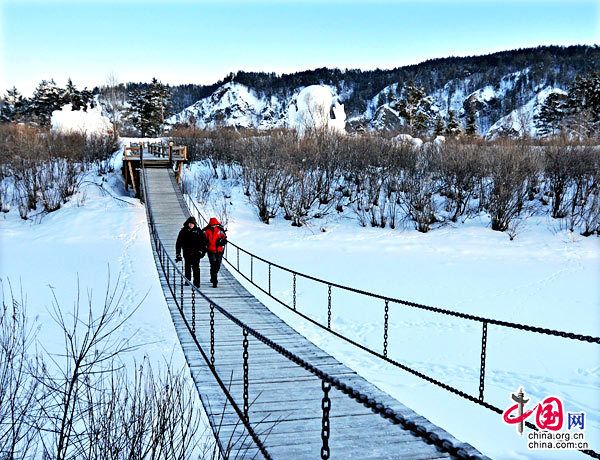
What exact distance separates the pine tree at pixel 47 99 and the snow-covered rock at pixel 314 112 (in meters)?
30.2

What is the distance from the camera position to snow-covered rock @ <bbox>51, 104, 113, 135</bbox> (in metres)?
39.6

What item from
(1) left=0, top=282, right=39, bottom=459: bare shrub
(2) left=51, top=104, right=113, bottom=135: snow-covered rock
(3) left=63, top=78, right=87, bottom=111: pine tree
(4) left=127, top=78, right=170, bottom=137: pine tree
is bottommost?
(1) left=0, top=282, right=39, bottom=459: bare shrub

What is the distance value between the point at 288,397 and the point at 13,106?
7789cm

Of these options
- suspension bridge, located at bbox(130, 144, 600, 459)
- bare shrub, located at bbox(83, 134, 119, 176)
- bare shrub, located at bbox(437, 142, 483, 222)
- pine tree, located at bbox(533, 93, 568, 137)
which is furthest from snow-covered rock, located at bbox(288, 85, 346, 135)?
pine tree, located at bbox(533, 93, 568, 137)

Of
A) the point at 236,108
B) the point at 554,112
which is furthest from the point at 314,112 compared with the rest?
the point at 236,108

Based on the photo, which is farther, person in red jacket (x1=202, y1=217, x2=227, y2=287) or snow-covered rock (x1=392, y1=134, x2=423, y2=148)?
snow-covered rock (x1=392, y1=134, x2=423, y2=148)

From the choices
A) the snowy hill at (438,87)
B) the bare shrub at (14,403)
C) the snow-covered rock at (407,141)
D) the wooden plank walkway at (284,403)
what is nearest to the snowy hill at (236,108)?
the snowy hill at (438,87)

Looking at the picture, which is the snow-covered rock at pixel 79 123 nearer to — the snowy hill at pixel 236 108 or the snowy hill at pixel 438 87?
the snowy hill at pixel 438 87

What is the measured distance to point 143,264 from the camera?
70.4 feet

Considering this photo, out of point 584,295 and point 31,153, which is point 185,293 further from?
point 31,153

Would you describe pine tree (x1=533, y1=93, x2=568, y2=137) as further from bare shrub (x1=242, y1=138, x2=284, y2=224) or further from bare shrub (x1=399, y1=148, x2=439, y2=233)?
bare shrub (x1=242, y1=138, x2=284, y2=224)

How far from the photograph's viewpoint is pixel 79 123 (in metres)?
40.8

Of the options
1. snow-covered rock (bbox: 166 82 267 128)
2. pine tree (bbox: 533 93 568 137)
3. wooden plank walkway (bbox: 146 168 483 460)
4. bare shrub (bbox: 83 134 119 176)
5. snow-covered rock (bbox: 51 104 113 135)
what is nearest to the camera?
wooden plank walkway (bbox: 146 168 483 460)

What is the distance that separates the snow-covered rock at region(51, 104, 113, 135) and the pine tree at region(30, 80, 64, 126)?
1562 cm
